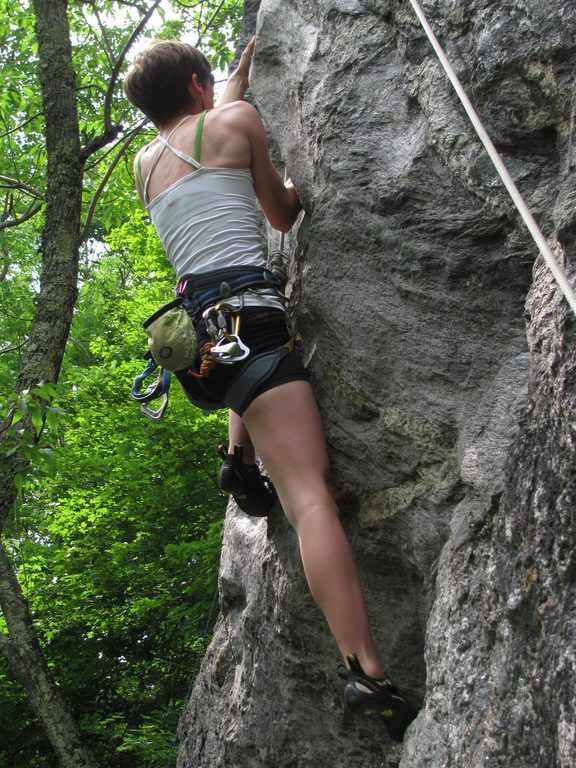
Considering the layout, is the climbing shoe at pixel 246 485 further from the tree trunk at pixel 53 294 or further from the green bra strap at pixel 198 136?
the tree trunk at pixel 53 294

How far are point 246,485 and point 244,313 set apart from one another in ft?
2.63

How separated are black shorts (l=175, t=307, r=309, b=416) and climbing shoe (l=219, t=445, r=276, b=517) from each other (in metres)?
0.43

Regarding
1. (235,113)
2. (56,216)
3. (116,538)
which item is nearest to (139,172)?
(235,113)

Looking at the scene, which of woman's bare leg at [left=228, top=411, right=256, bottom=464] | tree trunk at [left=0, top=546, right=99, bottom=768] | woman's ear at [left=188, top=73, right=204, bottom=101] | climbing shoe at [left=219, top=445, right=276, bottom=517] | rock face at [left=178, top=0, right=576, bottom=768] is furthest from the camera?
tree trunk at [left=0, top=546, right=99, bottom=768]

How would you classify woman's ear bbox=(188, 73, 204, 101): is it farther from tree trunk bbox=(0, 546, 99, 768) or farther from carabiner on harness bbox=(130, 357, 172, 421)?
tree trunk bbox=(0, 546, 99, 768)

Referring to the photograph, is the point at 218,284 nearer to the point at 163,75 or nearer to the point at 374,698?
the point at 163,75

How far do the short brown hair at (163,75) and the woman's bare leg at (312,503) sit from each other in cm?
128

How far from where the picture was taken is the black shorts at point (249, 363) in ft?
9.44

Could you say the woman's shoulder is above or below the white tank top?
above

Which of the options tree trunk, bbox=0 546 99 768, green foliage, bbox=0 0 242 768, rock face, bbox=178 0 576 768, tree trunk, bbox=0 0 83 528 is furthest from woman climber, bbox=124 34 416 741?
green foliage, bbox=0 0 242 768

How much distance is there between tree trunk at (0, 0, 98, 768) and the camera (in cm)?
481

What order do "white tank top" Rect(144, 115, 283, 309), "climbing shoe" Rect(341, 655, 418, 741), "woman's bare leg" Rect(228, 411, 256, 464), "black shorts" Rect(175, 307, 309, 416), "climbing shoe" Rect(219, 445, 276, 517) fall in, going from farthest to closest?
"woman's bare leg" Rect(228, 411, 256, 464), "climbing shoe" Rect(219, 445, 276, 517), "white tank top" Rect(144, 115, 283, 309), "black shorts" Rect(175, 307, 309, 416), "climbing shoe" Rect(341, 655, 418, 741)

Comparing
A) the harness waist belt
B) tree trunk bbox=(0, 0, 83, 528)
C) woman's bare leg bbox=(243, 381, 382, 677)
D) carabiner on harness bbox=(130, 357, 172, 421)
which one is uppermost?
tree trunk bbox=(0, 0, 83, 528)

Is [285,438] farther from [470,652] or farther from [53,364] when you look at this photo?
[53,364]
